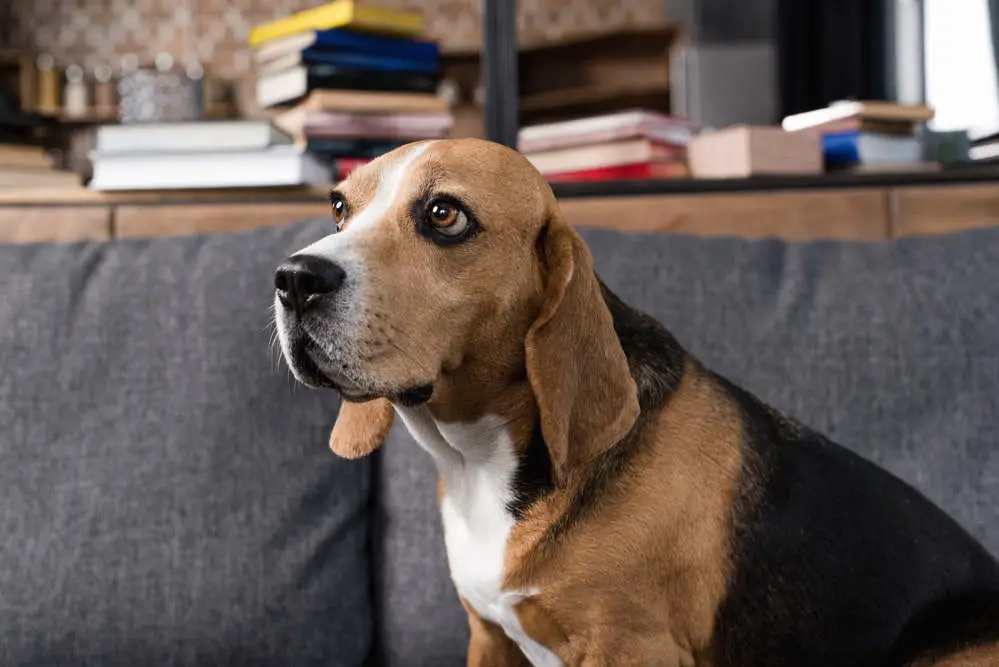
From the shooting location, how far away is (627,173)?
2.16 metres

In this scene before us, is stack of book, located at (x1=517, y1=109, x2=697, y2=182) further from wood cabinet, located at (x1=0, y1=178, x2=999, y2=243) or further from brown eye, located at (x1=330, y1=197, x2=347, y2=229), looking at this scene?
brown eye, located at (x1=330, y1=197, x2=347, y2=229)

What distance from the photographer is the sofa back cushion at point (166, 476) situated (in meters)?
1.52

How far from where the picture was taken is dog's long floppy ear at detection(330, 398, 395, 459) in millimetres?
1377

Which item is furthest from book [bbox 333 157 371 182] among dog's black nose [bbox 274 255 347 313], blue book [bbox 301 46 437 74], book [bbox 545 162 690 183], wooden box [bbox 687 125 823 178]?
dog's black nose [bbox 274 255 347 313]

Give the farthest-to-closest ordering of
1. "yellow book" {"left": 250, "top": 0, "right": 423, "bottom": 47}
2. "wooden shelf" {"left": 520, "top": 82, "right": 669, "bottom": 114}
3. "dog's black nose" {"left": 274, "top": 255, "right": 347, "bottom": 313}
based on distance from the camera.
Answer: "wooden shelf" {"left": 520, "top": 82, "right": 669, "bottom": 114}, "yellow book" {"left": 250, "top": 0, "right": 423, "bottom": 47}, "dog's black nose" {"left": 274, "top": 255, "right": 347, "bottom": 313}

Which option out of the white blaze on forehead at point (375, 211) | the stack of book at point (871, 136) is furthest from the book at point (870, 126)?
the white blaze on forehead at point (375, 211)

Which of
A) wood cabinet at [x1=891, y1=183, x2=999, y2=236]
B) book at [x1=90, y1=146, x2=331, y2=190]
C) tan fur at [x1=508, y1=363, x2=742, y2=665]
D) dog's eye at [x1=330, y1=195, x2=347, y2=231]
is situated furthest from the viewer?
book at [x1=90, y1=146, x2=331, y2=190]

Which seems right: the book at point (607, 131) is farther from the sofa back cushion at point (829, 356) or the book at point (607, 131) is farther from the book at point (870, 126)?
the sofa back cushion at point (829, 356)

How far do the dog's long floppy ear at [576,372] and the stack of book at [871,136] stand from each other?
124 centimetres

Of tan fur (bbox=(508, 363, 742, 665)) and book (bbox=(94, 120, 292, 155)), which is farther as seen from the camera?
book (bbox=(94, 120, 292, 155))

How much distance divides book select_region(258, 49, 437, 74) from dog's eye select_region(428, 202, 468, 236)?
1.24 m

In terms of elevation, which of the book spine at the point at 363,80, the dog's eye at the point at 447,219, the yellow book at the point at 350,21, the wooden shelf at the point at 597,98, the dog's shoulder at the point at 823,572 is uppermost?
the wooden shelf at the point at 597,98

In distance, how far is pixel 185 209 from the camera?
6.95 ft

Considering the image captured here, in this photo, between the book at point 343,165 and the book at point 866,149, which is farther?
the book at point 343,165
